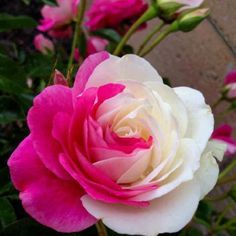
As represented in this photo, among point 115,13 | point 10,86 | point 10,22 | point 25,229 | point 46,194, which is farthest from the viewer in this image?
point 115,13

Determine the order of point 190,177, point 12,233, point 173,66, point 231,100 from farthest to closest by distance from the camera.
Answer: point 173,66 → point 231,100 → point 12,233 → point 190,177

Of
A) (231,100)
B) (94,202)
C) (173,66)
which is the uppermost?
(94,202)

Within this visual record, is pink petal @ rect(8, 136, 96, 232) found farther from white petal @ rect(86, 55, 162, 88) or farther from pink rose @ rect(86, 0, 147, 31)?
pink rose @ rect(86, 0, 147, 31)

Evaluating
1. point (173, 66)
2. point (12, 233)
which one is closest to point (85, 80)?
point (12, 233)

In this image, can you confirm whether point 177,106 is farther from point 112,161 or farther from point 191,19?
point 191,19

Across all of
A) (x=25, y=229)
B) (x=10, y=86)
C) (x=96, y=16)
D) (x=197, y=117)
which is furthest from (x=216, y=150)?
(x=96, y=16)

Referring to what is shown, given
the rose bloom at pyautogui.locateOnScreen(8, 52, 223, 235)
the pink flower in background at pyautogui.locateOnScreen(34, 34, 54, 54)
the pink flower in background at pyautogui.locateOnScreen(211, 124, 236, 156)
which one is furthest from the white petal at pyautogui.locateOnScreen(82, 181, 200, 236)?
the pink flower in background at pyautogui.locateOnScreen(34, 34, 54, 54)

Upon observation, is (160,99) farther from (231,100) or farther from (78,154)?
(231,100)

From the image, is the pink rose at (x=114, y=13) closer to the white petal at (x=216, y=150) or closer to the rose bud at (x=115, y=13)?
the rose bud at (x=115, y=13)
